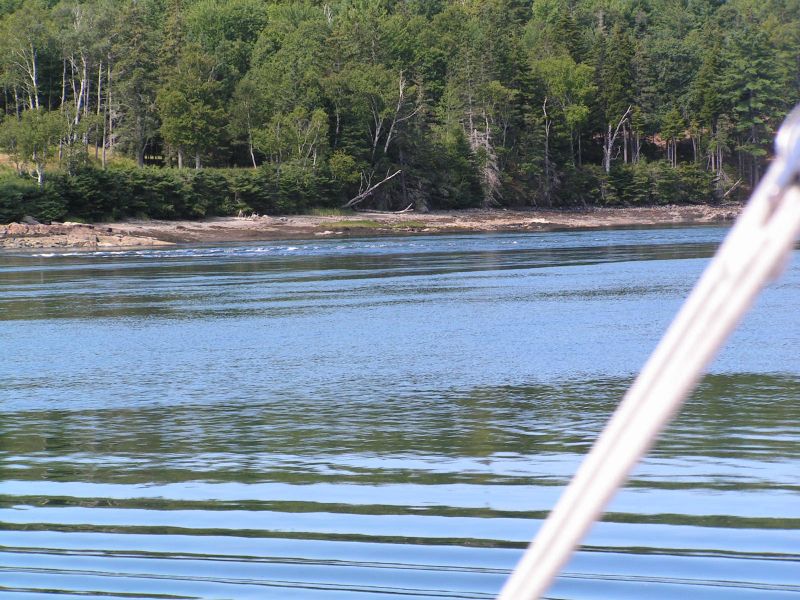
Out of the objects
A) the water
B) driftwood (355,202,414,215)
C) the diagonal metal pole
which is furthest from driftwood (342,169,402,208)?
the diagonal metal pole

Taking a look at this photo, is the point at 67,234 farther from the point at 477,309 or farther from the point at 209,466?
the point at 209,466

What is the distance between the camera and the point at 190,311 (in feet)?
78.4

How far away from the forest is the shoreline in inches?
125

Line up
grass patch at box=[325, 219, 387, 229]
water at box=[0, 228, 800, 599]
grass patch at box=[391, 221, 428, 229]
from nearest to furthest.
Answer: water at box=[0, 228, 800, 599] < grass patch at box=[325, 219, 387, 229] < grass patch at box=[391, 221, 428, 229]

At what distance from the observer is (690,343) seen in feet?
3.42

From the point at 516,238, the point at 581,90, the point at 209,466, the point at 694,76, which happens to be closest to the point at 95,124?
the point at 516,238

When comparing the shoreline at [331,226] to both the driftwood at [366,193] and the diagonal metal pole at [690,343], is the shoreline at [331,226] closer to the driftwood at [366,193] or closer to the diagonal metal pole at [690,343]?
the driftwood at [366,193]

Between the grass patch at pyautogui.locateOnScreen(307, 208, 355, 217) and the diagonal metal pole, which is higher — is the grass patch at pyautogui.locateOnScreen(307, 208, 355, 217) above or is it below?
below

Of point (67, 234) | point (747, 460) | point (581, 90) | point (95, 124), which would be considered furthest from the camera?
point (581, 90)

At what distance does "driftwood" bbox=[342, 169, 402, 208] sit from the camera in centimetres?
7825

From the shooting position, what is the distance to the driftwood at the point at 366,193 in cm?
7825

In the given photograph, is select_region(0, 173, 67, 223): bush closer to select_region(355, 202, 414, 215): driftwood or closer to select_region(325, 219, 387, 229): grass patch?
select_region(325, 219, 387, 229): grass patch

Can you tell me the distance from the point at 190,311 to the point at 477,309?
657 centimetres

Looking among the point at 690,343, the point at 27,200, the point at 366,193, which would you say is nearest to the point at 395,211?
the point at 366,193
